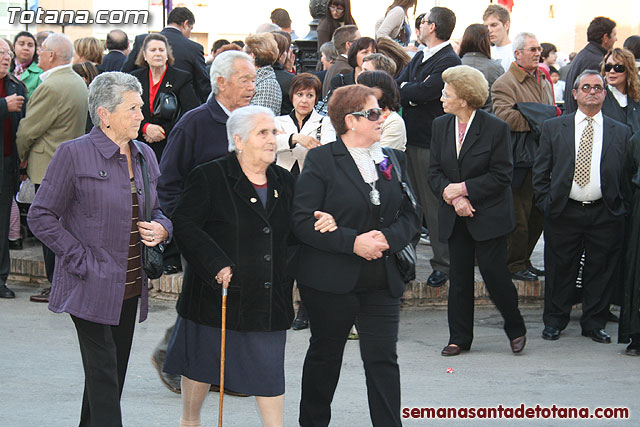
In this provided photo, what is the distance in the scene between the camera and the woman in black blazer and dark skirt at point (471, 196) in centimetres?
785

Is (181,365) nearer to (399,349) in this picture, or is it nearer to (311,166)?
(311,166)

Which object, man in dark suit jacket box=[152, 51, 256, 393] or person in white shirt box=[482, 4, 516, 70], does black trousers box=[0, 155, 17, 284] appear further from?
person in white shirt box=[482, 4, 516, 70]

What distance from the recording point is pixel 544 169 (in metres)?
8.72

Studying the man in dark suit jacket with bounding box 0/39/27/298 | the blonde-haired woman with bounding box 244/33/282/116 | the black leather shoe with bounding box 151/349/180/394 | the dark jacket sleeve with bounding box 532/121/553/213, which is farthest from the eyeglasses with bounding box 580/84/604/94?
the man in dark suit jacket with bounding box 0/39/27/298

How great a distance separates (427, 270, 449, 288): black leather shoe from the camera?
950 centimetres

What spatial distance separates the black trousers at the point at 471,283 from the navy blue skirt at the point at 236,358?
2.88 metres

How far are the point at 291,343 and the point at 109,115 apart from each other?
340 cm

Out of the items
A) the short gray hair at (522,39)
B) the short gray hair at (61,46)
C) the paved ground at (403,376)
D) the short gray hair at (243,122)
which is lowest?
the paved ground at (403,376)

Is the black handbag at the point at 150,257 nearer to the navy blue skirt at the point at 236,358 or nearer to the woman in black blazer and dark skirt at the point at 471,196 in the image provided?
the navy blue skirt at the point at 236,358

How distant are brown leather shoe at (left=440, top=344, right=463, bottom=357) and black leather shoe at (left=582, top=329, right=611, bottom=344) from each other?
1.33 meters

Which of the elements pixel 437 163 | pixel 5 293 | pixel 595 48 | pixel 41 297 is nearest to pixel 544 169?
pixel 437 163

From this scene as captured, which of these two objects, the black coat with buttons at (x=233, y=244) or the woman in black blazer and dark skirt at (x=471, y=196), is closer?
the black coat with buttons at (x=233, y=244)

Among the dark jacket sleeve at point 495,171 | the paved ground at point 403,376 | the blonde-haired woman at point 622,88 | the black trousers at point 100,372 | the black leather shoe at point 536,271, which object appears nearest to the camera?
the black trousers at point 100,372

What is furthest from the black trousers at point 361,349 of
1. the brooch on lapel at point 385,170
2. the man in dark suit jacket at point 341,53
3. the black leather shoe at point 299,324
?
the man in dark suit jacket at point 341,53
